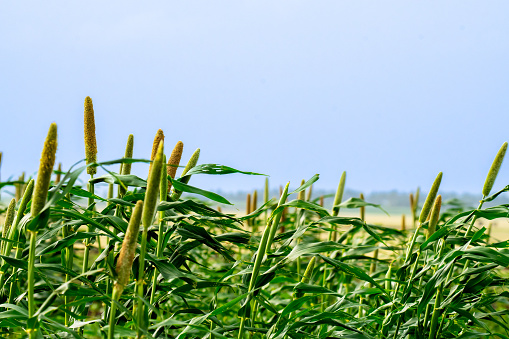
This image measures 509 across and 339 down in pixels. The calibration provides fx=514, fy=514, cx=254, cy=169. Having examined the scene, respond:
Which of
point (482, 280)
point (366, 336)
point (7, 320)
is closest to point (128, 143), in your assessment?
point (7, 320)

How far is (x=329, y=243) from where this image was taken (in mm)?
984

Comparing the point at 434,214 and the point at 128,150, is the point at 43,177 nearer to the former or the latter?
the point at 128,150

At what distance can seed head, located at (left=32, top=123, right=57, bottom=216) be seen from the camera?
0.71m

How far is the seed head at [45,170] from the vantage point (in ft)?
2.34

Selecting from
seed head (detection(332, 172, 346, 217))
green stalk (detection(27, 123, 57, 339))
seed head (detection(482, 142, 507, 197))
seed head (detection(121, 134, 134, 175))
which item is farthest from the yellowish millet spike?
seed head (detection(482, 142, 507, 197))

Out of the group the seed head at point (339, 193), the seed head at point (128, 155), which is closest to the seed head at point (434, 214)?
the seed head at point (339, 193)

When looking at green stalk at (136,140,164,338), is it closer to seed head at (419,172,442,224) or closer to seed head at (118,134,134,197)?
seed head at (118,134,134,197)

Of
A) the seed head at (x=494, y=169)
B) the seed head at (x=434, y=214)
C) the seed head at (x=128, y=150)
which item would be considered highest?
the seed head at (x=494, y=169)

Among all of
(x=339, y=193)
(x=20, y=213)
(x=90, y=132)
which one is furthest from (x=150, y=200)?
(x=339, y=193)

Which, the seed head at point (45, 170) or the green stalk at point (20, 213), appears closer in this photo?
the seed head at point (45, 170)

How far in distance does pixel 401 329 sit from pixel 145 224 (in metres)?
0.81

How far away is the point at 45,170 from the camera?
71 centimetres

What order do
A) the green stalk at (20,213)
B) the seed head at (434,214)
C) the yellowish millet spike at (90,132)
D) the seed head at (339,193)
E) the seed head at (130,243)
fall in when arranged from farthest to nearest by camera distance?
the seed head at (339,193) → the seed head at (434,214) → the yellowish millet spike at (90,132) → the green stalk at (20,213) → the seed head at (130,243)

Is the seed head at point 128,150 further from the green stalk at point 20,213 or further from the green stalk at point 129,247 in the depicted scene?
the green stalk at point 129,247
